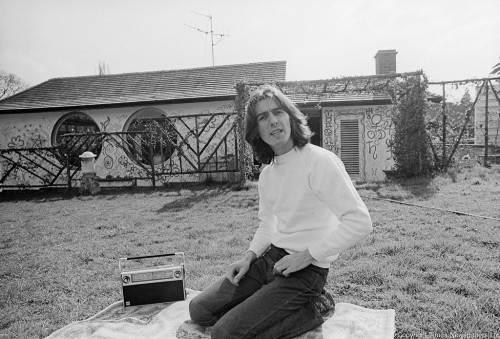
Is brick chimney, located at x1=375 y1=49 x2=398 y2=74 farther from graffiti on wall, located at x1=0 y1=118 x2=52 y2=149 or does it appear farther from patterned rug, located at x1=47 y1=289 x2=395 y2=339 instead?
patterned rug, located at x1=47 y1=289 x2=395 y2=339

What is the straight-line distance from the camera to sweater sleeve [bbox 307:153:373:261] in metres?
2.40

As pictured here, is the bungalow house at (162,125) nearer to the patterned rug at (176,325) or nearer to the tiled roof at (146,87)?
the tiled roof at (146,87)

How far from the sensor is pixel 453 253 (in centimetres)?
477

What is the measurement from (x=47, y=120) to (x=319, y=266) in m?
18.9

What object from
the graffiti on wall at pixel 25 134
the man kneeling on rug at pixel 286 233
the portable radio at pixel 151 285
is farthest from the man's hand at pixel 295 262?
the graffiti on wall at pixel 25 134

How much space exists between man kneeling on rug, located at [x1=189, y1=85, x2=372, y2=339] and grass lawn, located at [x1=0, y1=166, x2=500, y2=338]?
1.03 meters

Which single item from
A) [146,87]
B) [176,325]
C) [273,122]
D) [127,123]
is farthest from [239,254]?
[146,87]

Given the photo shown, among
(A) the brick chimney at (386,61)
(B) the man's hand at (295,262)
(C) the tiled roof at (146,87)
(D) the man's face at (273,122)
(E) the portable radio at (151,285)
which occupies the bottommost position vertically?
(E) the portable radio at (151,285)

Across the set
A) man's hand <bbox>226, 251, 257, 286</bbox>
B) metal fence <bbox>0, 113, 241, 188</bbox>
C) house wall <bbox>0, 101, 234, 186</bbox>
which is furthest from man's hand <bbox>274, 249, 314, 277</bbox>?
house wall <bbox>0, 101, 234, 186</bbox>

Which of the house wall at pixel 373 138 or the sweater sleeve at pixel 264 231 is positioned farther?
the house wall at pixel 373 138

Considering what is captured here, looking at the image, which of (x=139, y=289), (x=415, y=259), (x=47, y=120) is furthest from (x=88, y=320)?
(x=47, y=120)

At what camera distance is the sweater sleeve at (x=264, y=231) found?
3.12 meters

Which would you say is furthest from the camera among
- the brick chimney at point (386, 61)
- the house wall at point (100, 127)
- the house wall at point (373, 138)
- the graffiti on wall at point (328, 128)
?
the brick chimney at point (386, 61)

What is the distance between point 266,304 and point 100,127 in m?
16.9
